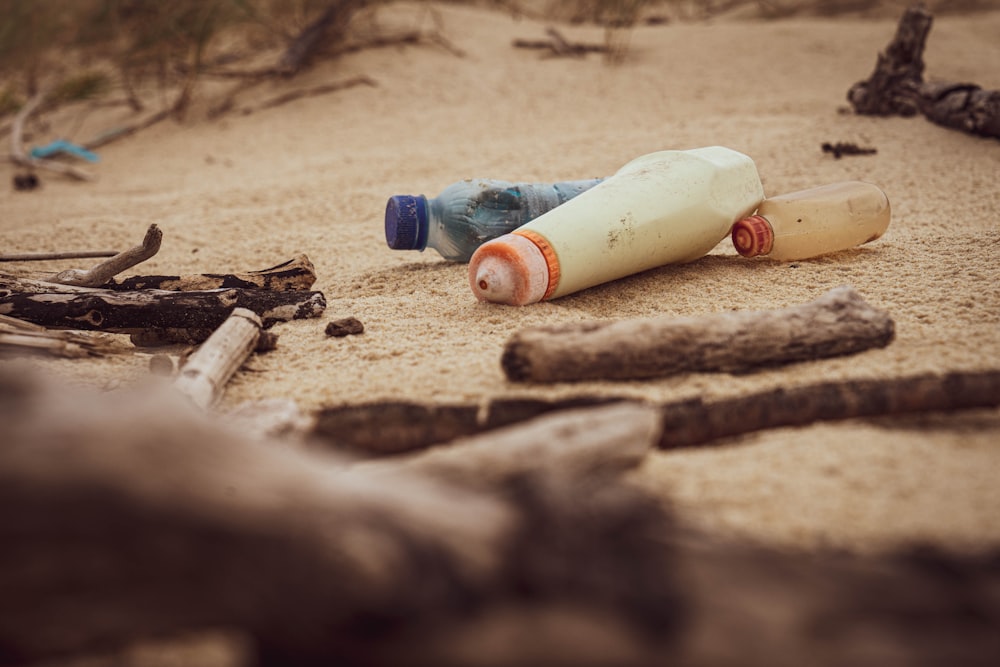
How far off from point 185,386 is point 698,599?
121cm

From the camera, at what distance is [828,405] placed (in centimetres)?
156

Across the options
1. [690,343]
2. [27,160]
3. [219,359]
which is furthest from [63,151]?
[690,343]

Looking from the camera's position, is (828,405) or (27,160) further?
(27,160)

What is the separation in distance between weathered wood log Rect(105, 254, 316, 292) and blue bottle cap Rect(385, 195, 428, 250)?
10.8 inches

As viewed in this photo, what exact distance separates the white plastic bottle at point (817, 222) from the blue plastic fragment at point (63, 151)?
4.05 m

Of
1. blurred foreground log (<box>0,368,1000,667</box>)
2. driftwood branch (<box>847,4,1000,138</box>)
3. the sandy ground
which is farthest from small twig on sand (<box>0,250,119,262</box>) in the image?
driftwood branch (<box>847,4,1000,138</box>)

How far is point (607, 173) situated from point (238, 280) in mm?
1844

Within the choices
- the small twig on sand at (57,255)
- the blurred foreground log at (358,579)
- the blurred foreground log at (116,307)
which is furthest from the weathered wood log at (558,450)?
the small twig on sand at (57,255)

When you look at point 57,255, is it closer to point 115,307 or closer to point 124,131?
point 115,307

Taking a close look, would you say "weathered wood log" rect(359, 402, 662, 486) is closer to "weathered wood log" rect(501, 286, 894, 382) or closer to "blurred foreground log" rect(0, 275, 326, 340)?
"weathered wood log" rect(501, 286, 894, 382)

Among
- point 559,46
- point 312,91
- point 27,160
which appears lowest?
point 27,160

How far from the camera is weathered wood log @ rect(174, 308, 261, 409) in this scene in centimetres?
175

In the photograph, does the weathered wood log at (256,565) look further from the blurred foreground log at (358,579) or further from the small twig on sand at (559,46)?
the small twig on sand at (559,46)

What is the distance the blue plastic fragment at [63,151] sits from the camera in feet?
16.5
